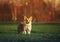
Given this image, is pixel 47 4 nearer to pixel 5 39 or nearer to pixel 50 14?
pixel 50 14

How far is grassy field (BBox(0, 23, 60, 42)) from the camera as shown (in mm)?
2617

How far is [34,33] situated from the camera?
104 inches

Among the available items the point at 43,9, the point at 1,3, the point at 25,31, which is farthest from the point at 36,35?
the point at 1,3

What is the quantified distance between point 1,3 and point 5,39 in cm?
41

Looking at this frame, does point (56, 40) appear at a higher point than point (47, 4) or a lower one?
lower

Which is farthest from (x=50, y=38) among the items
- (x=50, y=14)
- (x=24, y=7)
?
(x=24, y=7)

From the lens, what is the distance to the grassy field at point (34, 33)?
2.62 m

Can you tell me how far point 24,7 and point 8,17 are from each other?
21 centimetres

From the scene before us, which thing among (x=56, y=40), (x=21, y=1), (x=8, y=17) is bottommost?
(x=56, y=40)

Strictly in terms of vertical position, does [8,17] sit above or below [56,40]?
above

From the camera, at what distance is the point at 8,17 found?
105 inches

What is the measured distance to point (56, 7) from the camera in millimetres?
2664

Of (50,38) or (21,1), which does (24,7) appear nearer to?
(21,1)

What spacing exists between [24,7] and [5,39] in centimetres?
42
